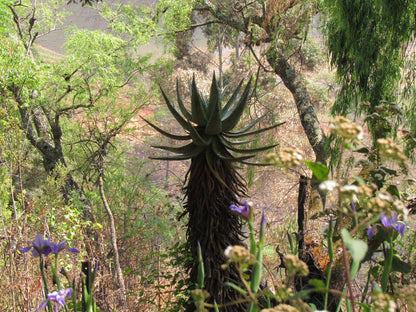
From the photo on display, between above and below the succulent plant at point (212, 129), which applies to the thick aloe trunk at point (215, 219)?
below

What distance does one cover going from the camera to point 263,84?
1462 centimetres

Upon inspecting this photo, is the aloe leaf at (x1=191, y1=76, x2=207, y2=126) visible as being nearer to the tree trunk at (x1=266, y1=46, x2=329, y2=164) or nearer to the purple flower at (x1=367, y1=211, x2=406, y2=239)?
the purple flower at (x1=367, y1=211, x2=406, y2=239)

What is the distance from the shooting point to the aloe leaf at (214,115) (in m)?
1.80

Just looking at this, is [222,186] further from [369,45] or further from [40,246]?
[369,45]

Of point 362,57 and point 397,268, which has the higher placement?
point 362,57

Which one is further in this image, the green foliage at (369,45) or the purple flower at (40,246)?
the green foliage at (369,45)

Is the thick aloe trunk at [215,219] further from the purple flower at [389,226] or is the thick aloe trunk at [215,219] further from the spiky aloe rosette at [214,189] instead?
the purple flower at [389,226]

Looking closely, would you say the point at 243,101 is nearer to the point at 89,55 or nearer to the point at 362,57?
the point at 362,57

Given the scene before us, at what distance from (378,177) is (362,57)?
319 centimetres

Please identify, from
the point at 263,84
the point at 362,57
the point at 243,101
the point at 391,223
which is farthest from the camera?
the point at 263,84

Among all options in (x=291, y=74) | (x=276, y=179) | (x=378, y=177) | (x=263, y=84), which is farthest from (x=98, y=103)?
(x=276, y=179)

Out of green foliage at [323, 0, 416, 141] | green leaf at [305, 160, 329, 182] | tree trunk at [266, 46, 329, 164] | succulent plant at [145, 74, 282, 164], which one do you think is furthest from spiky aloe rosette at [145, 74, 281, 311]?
tree trunk at [266, 46, 329, 164]

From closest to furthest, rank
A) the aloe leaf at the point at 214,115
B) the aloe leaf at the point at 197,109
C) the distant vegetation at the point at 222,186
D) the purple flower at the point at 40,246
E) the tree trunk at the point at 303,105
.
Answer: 1. the distant vegetation at the point at 222,186
2. the purple flower at the point at 40,246
3. the aloe leaf at the point at 214,115
4. the aloe leaf at the point at 197,109
5. the tree trunk at the point at 303,105

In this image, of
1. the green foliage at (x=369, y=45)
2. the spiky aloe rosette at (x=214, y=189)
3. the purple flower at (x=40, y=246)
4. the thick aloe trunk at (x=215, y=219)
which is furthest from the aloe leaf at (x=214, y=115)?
the green foliage at (x=369, y=45)
